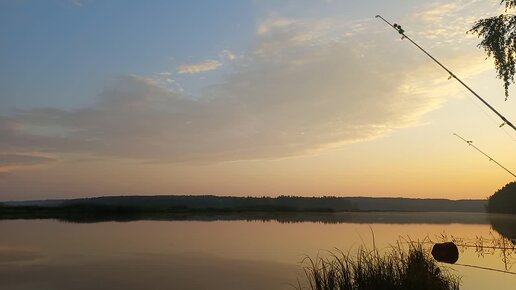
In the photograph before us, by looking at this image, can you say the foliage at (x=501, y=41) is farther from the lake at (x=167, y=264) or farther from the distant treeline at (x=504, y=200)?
the distant treeline at (x=504, y=200)

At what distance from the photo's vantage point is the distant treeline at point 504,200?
103 metres

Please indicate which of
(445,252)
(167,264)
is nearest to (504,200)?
(445,252)

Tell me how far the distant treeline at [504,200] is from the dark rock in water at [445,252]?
91924 millimetres

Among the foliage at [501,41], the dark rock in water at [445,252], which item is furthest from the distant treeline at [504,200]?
the foliage at [501,41]

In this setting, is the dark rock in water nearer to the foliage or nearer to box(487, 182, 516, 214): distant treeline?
the foliage

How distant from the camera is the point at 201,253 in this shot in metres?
30.0

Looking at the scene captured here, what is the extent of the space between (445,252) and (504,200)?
103 m

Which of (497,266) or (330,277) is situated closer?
(330,277)

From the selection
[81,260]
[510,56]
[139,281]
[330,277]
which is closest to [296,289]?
[330,277]

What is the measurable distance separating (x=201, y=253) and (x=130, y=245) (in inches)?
266

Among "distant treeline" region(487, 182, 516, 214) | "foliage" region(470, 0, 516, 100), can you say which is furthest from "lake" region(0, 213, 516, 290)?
"distant treeline" region(487, 182, 516, 214)

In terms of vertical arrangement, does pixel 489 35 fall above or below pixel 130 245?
above

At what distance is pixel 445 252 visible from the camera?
66.0ft

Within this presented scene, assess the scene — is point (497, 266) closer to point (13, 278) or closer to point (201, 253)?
point (201, 253)
